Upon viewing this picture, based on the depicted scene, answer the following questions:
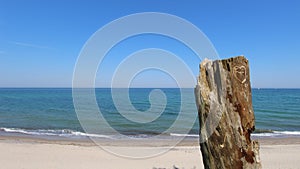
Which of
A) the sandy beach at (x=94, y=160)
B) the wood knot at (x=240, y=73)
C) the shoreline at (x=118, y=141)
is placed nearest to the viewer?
the wood knot at (x=240, y=73)

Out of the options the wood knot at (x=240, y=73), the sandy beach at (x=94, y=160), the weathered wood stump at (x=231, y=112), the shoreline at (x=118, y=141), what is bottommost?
the shoreline at (x=118, y=141)

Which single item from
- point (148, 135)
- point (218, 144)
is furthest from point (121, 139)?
point (218, 144)

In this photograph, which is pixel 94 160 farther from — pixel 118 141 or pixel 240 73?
pixel 240 73

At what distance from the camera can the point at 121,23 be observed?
5820mm

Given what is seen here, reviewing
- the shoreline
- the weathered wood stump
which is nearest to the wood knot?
the weathered wood stump

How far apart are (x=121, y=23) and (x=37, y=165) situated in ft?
16.3

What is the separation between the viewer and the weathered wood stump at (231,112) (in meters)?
3.40

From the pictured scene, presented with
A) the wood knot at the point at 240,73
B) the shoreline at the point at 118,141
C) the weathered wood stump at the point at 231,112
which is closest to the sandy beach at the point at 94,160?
the shoreline at the point at 118,141

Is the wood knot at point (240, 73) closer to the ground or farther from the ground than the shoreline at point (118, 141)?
farther from the ground

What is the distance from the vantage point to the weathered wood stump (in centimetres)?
340

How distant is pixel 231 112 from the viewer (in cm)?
343

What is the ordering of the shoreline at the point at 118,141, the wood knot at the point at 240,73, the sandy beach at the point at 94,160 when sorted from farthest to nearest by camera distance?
the shoreline at the point at 118,141, the sandy beach at the point at 94,160, the wood knot at the point at 240,73

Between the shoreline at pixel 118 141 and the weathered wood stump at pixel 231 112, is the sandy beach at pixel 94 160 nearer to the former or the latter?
the shoreline at pixel 118 141

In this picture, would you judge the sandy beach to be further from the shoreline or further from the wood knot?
the wood knot
